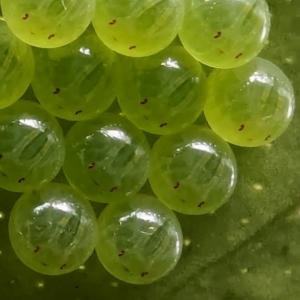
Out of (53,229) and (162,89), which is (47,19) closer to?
(162,89)

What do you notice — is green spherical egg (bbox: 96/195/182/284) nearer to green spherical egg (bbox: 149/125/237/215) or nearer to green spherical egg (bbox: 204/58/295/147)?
green spherical egg (bbox: 149/125/237/215)

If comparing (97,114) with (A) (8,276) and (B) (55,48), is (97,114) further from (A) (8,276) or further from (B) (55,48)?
(A) (8,276)

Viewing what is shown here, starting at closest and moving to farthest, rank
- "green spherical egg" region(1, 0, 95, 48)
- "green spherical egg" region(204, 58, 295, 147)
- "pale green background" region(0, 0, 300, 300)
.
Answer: "green spherical egg" region(1, 0, 95, 48) → "green spherical egg" region(204, 58, 295, 147) → "pale green background" region(0, 0, 300, 300)

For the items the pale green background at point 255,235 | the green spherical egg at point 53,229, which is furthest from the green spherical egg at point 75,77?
the pale green background at point 255,235

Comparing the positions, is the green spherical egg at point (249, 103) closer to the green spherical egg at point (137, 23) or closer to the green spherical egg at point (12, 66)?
the green spherical egg at point (137, 23)

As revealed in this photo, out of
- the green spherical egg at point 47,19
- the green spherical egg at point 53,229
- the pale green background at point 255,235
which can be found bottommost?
the pale green background at point 255,235

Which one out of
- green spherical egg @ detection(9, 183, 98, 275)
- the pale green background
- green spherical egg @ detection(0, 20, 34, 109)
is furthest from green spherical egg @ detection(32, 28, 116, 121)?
the pale green background
